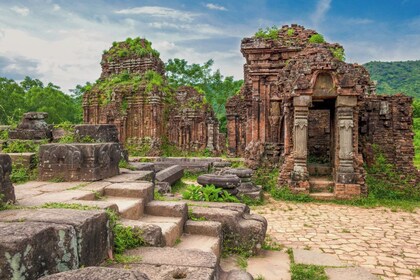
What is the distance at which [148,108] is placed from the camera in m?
20.0

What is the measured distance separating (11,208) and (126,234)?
1181 mm

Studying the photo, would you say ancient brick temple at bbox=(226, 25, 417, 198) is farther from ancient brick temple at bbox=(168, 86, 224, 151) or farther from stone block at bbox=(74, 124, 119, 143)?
ancient brick temple at bbox=(168, 86, 224, 151)

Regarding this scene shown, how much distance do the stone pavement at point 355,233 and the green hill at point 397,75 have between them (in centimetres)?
4021

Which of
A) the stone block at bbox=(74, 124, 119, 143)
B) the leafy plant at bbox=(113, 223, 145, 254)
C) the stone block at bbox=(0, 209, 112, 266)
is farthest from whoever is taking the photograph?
the stone block at bbox=(74, 124, 119, 143)

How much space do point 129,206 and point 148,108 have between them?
16120mm

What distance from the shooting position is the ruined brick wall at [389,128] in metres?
10.3

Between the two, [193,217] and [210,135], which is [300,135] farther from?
[210,135]

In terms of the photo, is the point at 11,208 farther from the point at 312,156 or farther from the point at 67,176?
the point at 312,156

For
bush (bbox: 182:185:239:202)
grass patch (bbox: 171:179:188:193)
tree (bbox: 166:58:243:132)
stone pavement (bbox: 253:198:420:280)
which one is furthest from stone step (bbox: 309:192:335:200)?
tree (bbox: 166:58:243:132)

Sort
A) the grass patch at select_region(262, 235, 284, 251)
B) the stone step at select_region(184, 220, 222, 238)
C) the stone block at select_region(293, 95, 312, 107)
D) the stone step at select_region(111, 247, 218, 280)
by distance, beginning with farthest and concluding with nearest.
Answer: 1. the stone block at select_region(293, 95, 312, 107)
2. the grass patch at select_region(262, 235, 284, 251)
3. the stone step at select_region(184, 220, 222, 238)
4. the stone step at select_region(111, 247, 218, 280)

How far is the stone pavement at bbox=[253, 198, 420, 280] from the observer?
4793mm

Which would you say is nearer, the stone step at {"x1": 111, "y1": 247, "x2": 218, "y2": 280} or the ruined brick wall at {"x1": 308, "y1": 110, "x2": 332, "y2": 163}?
the stone step at {"x1": 111, "y1": 247, "x2": 218, "y2": 280}

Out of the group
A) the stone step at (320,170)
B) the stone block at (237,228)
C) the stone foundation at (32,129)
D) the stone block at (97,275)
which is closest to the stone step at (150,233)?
the stone block at (237,228)

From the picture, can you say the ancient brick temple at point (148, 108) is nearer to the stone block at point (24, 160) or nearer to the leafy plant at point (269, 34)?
the leafy plant at point (269, 34)
